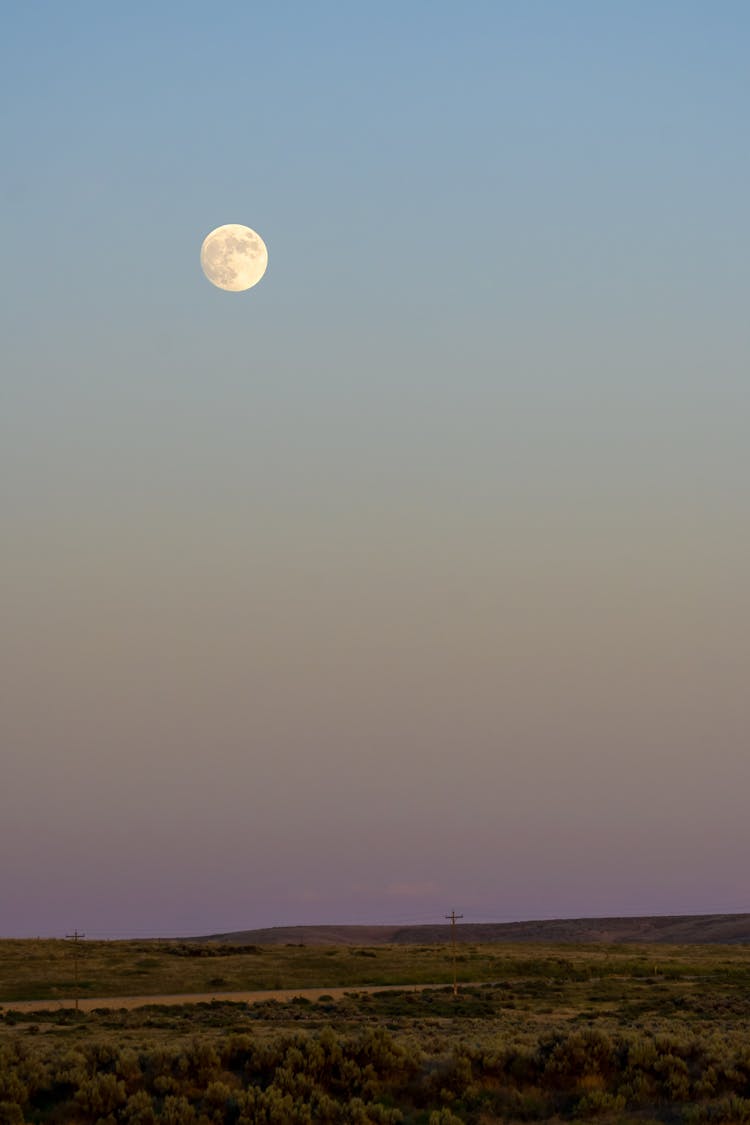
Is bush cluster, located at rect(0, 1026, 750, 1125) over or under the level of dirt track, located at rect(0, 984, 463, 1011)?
over

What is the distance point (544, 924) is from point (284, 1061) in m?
178

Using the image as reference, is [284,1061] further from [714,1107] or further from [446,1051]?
[714,1107]

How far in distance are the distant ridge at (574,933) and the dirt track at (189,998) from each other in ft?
318

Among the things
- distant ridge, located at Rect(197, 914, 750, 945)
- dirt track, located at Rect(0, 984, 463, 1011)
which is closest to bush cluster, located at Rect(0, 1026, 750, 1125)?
dirt track, located at Rect(0, 984, 463, 1011)

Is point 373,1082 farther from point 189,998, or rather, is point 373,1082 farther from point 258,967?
point 258,967

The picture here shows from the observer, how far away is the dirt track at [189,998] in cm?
6062

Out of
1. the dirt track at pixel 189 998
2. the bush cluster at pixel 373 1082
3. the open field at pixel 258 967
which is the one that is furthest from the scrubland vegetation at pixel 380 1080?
the open field at pixel 258 967

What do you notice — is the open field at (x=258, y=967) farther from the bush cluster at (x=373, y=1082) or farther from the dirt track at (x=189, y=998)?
the bush cluster at (x=373, y=1082)

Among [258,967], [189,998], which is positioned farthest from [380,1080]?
[258,967]

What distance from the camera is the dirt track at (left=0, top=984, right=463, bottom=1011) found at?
60.6 m

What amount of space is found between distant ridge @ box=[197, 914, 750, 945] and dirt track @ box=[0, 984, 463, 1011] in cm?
9703

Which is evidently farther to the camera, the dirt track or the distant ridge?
the distant ridge

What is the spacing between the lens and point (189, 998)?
6338 cm

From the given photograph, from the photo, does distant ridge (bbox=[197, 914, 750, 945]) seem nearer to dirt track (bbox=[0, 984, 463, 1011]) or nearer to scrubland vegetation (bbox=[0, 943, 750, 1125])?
dirt track (bbox=[0, 984, 463, 1011])
